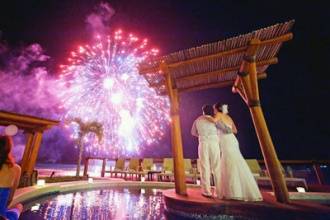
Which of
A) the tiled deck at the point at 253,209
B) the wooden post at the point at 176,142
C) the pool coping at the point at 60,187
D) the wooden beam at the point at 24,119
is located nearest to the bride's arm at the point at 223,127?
the wooden post at the point at 176,142

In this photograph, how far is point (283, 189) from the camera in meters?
4.12

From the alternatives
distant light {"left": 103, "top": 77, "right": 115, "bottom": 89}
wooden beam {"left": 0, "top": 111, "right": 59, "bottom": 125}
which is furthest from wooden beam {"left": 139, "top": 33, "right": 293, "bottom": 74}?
distant light {"left": 103, "top": 77, "right": 115, "bottom": 89}

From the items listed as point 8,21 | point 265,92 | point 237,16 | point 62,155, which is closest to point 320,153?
point 265,92

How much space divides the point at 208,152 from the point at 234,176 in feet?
2.82

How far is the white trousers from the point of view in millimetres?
4832

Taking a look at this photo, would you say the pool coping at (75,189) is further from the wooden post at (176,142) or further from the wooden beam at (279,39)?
the wooden beam at (279,39)

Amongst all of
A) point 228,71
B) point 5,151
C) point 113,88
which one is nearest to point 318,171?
point 228,71

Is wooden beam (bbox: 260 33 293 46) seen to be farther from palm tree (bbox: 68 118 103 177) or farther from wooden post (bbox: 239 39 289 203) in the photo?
palm tree (bbox: 68 118 103 177)

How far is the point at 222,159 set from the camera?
472 cm

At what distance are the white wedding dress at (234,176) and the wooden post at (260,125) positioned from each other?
43 centimetres

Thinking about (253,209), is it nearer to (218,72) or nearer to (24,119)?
(218,72)

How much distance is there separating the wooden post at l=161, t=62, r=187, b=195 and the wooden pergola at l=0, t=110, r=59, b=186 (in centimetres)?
522

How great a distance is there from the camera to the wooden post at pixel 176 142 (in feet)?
17.3

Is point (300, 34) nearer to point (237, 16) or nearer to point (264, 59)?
point (237, 16)
